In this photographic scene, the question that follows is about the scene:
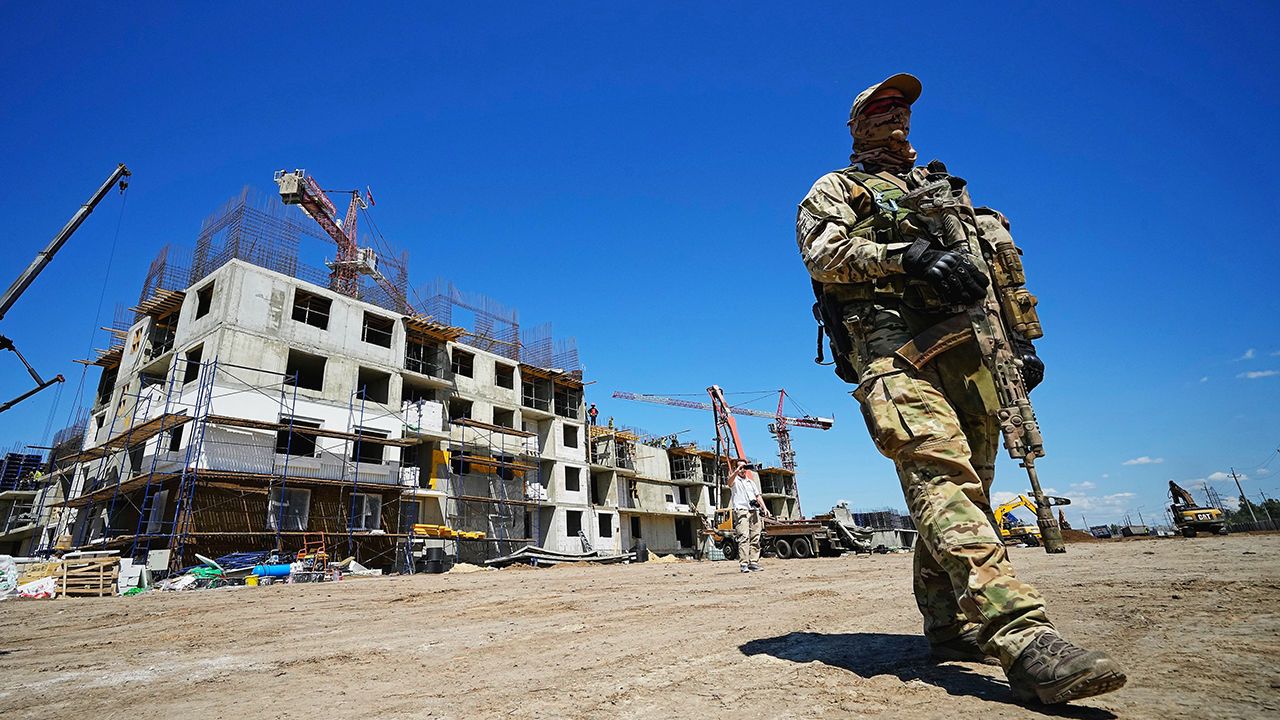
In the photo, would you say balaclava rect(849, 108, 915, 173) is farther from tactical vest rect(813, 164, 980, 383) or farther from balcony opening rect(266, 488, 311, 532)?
balcony opening rect(266, 488, 311, 532)

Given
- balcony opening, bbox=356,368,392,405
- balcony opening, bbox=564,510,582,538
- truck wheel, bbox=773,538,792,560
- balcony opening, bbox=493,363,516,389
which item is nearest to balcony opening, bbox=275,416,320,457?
balcony opening, bbox=356,368,392,405

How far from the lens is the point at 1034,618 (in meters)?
1.79

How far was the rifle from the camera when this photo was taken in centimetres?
233

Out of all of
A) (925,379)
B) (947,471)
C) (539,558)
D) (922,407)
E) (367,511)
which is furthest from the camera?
(539,558)

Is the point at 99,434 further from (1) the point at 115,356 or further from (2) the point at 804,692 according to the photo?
(2) the point at 804,692

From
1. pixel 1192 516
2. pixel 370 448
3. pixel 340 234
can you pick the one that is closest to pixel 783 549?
pixel 1192 516

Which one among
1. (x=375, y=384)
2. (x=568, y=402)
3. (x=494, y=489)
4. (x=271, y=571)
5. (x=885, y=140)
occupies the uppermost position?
(x=568, y=402)

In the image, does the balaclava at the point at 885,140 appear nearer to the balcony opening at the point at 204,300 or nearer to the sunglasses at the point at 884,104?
the sunglasses at the point at 884,104

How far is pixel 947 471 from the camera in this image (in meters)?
2.17

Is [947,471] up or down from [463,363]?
down

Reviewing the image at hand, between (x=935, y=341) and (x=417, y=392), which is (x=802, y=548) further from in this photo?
(x=935, y=341)

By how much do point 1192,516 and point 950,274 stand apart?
26331mm

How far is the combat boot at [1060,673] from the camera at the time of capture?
1505 millimetres

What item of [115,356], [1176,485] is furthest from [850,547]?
[115,356]
